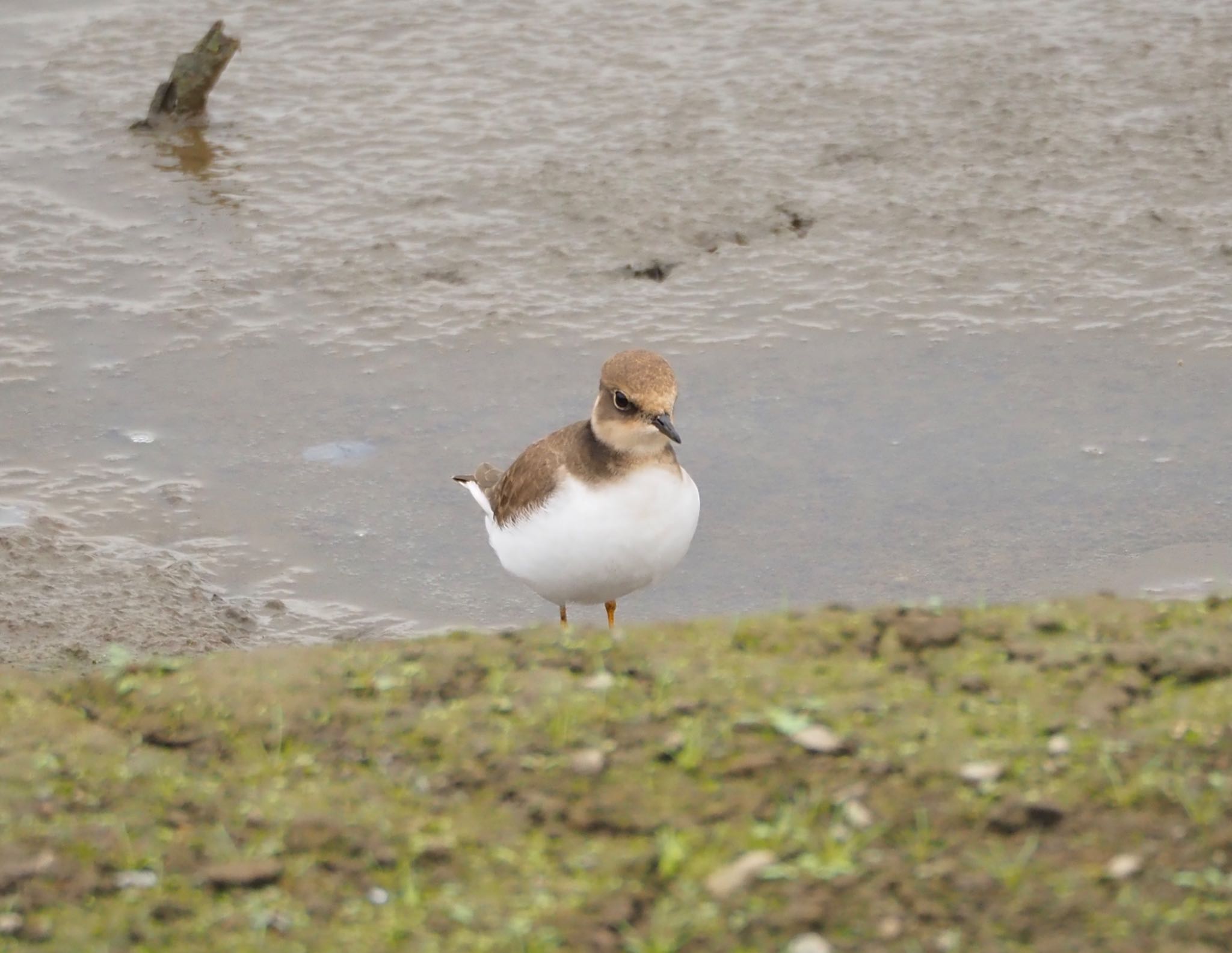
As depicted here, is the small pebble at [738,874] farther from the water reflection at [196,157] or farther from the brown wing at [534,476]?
the water reflection at [196,157]

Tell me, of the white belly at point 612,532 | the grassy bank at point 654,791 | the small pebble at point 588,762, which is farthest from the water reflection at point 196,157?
the small pebble at point 588,762

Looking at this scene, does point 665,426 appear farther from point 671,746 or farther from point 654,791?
point 654,791

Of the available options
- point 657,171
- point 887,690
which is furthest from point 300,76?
point 887,690

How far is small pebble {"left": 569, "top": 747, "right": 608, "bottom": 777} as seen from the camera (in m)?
3.82

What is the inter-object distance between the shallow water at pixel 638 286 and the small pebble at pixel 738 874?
3.60 m

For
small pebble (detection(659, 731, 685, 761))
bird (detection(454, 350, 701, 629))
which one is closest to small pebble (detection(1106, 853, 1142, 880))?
small pebble (detection(659, 731, 685, 761))

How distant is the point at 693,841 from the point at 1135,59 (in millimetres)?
8586

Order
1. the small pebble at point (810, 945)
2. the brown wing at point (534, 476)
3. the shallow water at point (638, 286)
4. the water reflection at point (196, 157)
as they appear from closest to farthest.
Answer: the small pebble at point (810, 945) < the brown wing at point (534, 476) < the shallow water at point (638, 286) < the water reflection at point (196, 157)

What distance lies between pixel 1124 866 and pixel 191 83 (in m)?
8.83

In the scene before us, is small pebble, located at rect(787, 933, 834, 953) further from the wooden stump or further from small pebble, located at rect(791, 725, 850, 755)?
the wooden stump

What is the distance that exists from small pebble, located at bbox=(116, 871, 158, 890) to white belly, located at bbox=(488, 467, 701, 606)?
2723mm

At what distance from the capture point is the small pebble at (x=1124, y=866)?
10.9ft

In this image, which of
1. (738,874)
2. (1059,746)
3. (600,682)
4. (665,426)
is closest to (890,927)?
(738,874)

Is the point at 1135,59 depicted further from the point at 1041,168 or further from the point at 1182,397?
the point at 1182,397
